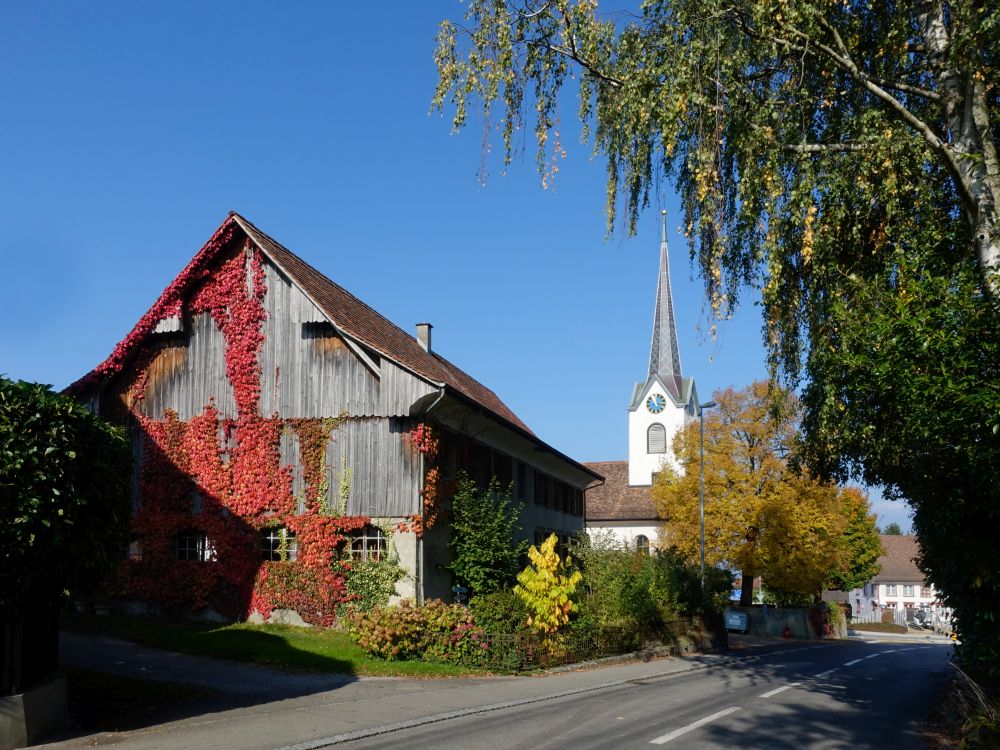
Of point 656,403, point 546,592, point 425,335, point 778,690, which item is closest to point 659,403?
point 656,403

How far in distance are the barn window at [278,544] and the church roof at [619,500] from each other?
141 feet

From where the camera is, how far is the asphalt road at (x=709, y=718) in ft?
38.2

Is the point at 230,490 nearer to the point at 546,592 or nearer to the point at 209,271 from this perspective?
the point at 209,271

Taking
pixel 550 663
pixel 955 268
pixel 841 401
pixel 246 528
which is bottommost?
pixel 550 663

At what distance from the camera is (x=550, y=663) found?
2153cm

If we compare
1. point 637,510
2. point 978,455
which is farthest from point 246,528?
point 637,510

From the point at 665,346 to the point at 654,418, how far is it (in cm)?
597

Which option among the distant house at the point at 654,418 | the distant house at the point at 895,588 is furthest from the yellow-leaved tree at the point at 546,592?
the distant house at the point at 895,588

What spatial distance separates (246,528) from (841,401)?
661 inches

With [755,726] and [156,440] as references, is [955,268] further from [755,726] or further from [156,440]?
[156,440]

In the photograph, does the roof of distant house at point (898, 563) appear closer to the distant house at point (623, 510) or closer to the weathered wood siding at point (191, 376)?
the distant house at point (623, 510)

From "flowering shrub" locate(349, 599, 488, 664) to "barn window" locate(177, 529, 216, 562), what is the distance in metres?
7.16

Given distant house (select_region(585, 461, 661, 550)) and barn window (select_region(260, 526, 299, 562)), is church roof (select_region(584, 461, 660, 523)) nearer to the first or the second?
distant house (select_region(585, 461, 661, 550))

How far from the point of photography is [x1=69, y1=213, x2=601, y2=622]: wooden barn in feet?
81.5
